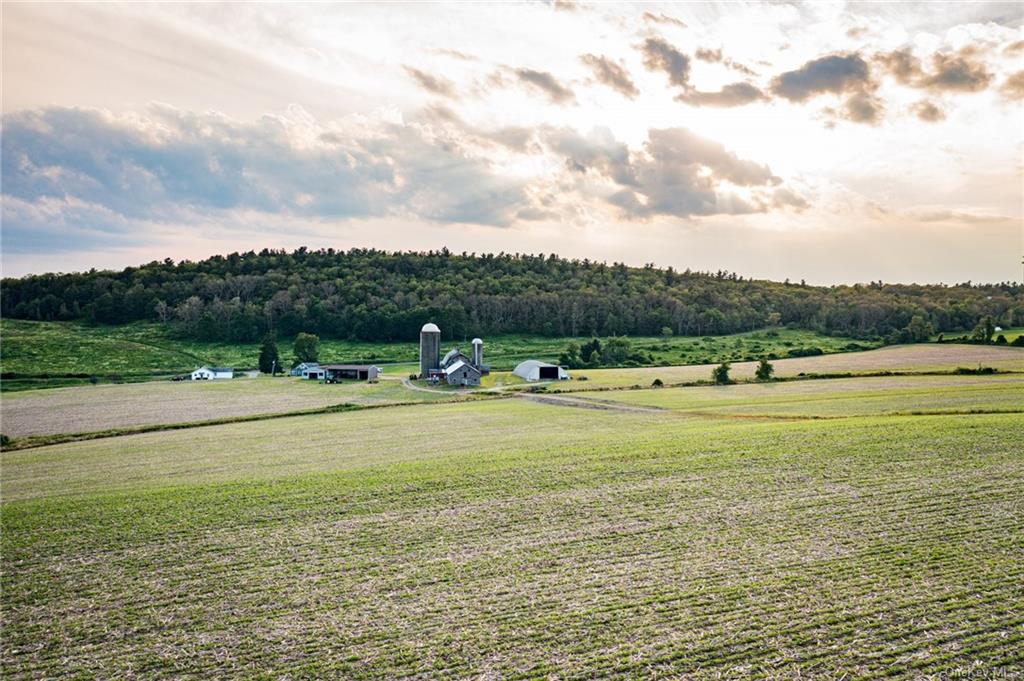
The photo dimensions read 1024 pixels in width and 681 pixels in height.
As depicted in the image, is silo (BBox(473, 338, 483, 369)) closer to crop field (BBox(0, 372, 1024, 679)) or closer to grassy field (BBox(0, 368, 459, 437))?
grassy field (BBox(0, 368, 459, 437))

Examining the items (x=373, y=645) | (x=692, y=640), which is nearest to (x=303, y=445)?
(x=373, y=645)

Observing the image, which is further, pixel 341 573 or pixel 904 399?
Answer: pixel 904 399

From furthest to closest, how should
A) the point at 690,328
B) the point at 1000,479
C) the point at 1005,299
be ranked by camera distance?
the point at 690,328 < the point at 1005,299 < the point at 1000,479

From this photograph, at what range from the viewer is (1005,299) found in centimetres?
8875

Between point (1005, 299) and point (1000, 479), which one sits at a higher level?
point (1005, 299)

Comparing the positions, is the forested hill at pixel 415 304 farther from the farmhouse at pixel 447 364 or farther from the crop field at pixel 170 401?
the crop field at pixel 170 401

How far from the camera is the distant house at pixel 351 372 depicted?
89.7 metres

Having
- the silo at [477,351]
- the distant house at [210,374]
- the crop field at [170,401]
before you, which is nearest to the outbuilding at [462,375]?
the crop field at [170,401]

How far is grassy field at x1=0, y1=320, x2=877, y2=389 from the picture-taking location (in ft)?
334

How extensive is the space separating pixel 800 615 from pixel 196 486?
25.6 metres

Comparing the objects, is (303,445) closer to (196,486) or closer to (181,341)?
(196,486)

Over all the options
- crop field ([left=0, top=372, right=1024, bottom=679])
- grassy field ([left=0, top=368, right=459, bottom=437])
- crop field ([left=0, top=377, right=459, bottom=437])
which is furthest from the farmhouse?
crop field ([left=0, top=372, right=1024, bottom=679])

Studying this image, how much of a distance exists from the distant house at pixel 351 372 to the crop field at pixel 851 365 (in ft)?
90.9

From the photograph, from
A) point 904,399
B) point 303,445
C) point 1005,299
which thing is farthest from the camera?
point 1005,299
